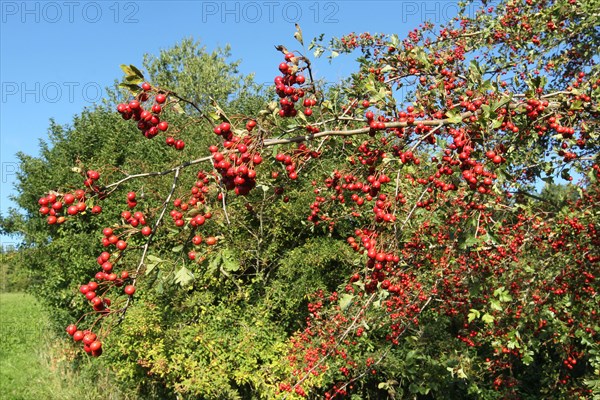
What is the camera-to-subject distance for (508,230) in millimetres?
3879

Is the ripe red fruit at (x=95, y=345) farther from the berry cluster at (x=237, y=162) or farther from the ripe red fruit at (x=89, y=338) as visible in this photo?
the berry cluster at (x=237, y=162)

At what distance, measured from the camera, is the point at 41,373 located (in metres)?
9.55

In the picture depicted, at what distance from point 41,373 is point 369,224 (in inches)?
342

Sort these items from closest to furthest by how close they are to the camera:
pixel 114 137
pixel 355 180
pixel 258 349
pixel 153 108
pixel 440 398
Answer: pixel 153 108 < pixel 355 180 < pixel 440 398 < pixel 258 349 < pixel 114 137

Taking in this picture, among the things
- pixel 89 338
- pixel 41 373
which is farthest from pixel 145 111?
pixel 41 373

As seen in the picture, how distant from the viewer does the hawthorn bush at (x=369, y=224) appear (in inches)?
72.2

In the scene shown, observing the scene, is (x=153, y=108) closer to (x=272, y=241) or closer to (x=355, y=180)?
(x=355, y=180)

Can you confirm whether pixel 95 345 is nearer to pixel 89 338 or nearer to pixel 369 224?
pixel 89 338

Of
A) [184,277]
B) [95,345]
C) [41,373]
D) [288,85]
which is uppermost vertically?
[288,85]

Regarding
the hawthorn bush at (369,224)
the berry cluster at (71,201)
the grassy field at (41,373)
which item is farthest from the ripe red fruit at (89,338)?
the grassy field at (41,373)

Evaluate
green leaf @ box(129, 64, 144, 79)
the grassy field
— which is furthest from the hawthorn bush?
the grassy field

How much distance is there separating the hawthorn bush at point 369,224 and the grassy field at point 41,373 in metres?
0.83

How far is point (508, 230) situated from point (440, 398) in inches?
138

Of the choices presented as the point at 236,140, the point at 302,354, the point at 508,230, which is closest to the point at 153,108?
the point at 236,140
